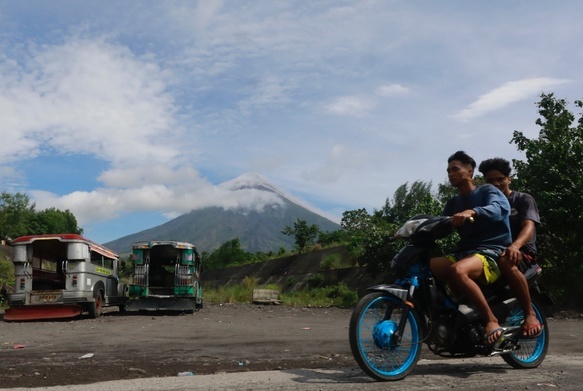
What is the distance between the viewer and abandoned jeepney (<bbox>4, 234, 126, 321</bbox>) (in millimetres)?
15680

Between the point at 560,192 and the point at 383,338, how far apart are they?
478 inches

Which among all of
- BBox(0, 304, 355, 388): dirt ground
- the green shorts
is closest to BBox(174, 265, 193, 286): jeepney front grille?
BBox(0, 304, 355, 388): dirt ground

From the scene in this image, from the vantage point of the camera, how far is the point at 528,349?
5.48 m

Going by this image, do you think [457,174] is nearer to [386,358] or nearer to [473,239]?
[473,239]

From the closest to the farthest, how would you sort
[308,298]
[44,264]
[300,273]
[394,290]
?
[394,290] < [44,264] < [308,298] < [300,273]

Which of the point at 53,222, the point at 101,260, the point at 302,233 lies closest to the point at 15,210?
the point at 53,222

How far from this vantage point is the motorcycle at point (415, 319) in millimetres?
4613

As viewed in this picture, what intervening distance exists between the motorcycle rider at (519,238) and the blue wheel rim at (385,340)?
1.00 m

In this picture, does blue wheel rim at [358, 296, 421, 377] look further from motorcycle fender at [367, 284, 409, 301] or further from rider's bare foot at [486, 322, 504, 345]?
rider's bare foot at [486, 322, 504, 345]

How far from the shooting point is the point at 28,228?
92.5m

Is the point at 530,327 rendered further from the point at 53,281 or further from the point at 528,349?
the point at 53,281

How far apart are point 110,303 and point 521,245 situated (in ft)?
52.0

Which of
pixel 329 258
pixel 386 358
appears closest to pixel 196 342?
pixel 386 358

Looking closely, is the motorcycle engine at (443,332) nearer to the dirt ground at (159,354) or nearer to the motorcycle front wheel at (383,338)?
the motorcycle front wheel at (383,338)
